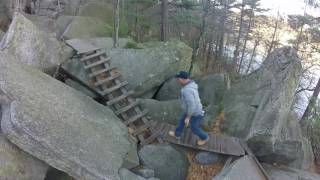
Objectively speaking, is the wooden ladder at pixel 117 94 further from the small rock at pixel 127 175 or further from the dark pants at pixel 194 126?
the small rock at pixel 127 175

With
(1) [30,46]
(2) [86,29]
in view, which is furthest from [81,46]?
(2) [86,29]

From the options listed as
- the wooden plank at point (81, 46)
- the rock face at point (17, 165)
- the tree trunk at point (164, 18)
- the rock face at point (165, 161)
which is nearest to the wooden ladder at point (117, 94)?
the wooden plank at point (81, 46)

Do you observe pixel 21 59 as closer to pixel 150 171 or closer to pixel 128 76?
pixel 128 76

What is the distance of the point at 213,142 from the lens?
6.48 m

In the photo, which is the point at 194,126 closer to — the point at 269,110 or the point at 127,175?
the point at 269,110

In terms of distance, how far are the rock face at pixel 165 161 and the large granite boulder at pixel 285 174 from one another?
5.58 feet

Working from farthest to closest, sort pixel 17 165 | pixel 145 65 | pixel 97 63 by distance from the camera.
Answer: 1. pixel 145 65
2. pixel 97 63
3. pixel 17 165

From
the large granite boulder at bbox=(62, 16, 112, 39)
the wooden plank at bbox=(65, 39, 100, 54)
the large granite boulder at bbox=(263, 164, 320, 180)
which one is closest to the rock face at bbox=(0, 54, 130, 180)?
the wooden plank at bbox=(65, 39, 100, 54)

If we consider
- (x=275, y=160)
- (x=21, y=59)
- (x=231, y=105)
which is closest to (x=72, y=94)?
(x=21, y=59)

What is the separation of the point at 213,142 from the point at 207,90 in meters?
2.27

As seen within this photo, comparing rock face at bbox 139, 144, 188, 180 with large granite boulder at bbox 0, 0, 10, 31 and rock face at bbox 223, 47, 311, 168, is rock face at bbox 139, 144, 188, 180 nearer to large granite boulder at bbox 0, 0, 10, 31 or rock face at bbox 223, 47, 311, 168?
rock face at bbox 223, 47, 311, 168

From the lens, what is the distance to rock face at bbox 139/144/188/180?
19.5 ft

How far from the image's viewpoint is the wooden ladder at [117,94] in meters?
6.77

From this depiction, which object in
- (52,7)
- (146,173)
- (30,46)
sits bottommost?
(146,173)
